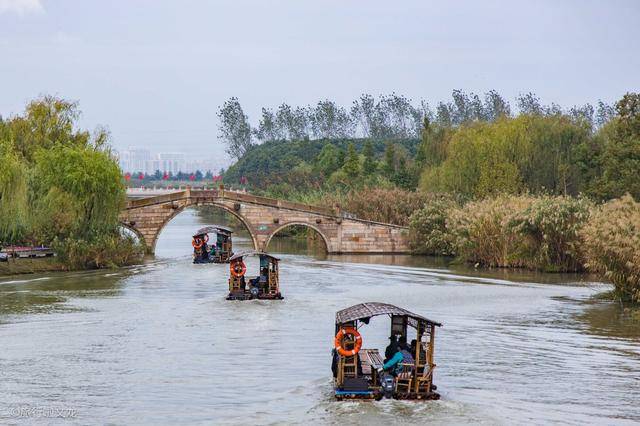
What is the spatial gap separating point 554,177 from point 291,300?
3770 cm

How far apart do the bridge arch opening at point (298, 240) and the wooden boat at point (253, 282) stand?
25559 millimetres

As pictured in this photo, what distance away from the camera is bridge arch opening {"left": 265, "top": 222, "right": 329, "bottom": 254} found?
224ft

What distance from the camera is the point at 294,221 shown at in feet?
223

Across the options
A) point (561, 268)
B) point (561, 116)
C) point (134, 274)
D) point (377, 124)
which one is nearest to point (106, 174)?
point (134, 274)

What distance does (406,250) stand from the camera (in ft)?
222

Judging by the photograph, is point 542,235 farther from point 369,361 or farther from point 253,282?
point 369,361

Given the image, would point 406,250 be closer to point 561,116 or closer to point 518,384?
point 561,116

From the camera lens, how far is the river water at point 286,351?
78.9 ft

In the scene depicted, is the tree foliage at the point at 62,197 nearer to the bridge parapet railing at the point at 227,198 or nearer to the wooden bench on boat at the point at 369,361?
the bridge parapet railing at the point at 227,198

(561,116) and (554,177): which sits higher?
(561,116)

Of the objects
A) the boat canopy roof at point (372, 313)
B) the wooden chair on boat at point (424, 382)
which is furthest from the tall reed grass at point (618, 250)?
the wooden chair on boat at point (424, 382)

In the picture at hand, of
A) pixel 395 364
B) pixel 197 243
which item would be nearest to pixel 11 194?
pixel 197 243

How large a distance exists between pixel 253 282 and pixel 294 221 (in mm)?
26329

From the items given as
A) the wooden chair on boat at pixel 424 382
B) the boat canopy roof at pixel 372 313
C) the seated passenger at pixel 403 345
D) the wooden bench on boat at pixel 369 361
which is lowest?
the wooden chair on boat at pixel 424 382
